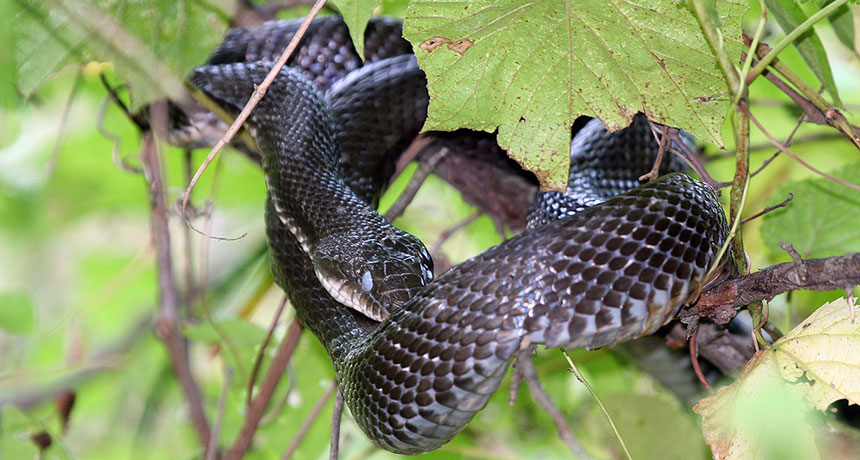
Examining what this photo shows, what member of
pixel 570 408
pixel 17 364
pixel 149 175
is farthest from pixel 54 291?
pixel 570 408

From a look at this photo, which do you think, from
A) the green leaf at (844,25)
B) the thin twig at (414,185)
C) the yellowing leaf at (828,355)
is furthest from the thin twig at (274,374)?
the green leaf at (844,25)

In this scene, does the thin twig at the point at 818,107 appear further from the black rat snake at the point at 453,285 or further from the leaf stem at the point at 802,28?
the black rat snake at the point at 453,285

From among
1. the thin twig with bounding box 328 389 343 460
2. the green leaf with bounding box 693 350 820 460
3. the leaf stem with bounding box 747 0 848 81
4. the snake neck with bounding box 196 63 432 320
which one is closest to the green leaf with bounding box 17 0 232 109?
the snake neck with bounding box 196 63 432 320

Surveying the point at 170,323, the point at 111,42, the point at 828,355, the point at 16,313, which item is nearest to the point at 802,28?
the point at 828,355

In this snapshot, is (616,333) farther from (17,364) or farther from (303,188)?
(17,364)

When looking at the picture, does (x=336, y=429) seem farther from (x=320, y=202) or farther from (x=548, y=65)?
(x=548, y=65)

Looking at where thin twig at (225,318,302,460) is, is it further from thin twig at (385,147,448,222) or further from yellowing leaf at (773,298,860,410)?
yellowing leaf at (773,298,860,410)
